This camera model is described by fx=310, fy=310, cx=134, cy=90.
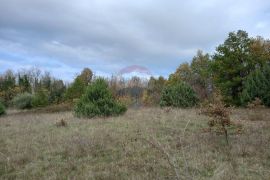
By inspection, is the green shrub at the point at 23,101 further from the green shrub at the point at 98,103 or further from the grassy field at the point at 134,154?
the grassy field at the point at 134,154

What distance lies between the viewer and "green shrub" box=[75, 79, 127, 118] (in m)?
16.6

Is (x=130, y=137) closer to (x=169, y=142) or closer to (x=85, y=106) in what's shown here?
(x=169, y=142)

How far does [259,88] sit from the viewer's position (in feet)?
72.9

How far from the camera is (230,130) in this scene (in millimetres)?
10742

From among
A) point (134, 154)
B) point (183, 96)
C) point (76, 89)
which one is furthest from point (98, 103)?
point (76, 89)

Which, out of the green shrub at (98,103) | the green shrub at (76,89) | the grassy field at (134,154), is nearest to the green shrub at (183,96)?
the green shrub at (98,103)

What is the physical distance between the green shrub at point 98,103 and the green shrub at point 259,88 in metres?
10.3

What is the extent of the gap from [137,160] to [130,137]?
2505 millimetres

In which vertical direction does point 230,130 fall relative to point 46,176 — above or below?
above

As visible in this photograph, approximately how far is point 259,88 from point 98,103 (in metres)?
12.2

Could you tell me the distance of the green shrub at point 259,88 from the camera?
21953 millimetres

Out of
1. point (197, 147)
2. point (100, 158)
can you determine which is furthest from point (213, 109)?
point (100, 158)

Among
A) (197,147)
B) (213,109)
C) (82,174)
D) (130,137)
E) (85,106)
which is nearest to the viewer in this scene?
(82,174)

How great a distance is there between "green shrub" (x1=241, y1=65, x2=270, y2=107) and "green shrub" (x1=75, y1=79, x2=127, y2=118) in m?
10.3
